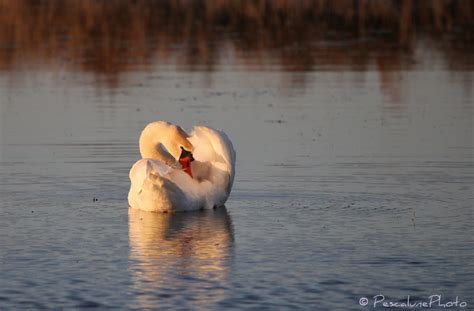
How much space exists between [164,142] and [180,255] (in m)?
3.75

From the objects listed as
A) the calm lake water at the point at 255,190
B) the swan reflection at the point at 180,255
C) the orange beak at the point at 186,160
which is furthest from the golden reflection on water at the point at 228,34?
the swan reflection at the point at 180,255

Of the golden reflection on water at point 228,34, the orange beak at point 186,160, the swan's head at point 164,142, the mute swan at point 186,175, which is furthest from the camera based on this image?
the golden reflection on water at point 228,34

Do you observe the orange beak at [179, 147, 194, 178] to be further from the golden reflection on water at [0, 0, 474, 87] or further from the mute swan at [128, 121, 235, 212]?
the golden reflection on water at [0, 0, 474, 87]

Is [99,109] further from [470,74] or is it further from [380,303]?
[380,303]

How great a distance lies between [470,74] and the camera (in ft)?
87.7

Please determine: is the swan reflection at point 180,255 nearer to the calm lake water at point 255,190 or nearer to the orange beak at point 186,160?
the calm lake water at point 255,190

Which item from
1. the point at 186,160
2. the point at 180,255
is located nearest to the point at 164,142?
the point at 186,160

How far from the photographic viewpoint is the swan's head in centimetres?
1493

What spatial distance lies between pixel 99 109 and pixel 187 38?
12381 millimetres

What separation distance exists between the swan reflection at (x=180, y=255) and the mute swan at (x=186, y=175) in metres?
0.12

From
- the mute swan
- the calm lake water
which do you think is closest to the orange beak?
the mute swan

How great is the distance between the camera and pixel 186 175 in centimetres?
1409

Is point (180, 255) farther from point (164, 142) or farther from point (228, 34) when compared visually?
point (228, 34)

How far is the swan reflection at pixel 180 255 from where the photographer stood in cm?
995
